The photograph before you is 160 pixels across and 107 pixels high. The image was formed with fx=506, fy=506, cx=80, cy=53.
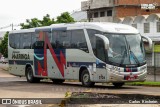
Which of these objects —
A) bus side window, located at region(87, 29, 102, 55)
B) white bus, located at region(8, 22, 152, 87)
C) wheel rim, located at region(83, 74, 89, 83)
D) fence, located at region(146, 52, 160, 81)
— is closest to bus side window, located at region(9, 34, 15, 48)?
white bus, located at region(8, 22, 152, 87)

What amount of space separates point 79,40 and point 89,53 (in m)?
1.26

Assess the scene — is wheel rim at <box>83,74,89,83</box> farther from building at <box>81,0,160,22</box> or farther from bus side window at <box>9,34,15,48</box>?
building at <box>81,0,160,22</box>

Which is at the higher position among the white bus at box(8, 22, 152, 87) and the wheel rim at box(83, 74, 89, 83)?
the white bus at box(8, 22, 152, 87)

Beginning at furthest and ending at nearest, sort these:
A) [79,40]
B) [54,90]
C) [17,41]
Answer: [17,41], [79,40], [54,90]

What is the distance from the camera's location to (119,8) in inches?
2667

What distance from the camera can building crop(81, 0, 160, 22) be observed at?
6725 cm

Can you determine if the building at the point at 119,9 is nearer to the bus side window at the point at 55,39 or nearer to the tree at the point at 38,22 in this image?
the tree at the point at 38,22

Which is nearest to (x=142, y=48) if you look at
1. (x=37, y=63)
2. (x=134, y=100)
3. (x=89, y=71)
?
(x=89, y=71)

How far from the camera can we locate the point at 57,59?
29.4 m

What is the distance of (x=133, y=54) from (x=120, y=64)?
103 centimetres

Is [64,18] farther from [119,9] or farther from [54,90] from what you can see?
[54,90]

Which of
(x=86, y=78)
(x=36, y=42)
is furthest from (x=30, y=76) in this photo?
(x=86, y=78)

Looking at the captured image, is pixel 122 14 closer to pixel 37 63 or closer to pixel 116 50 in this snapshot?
pixel 37 63

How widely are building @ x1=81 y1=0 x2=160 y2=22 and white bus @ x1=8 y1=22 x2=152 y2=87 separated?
35.4m
